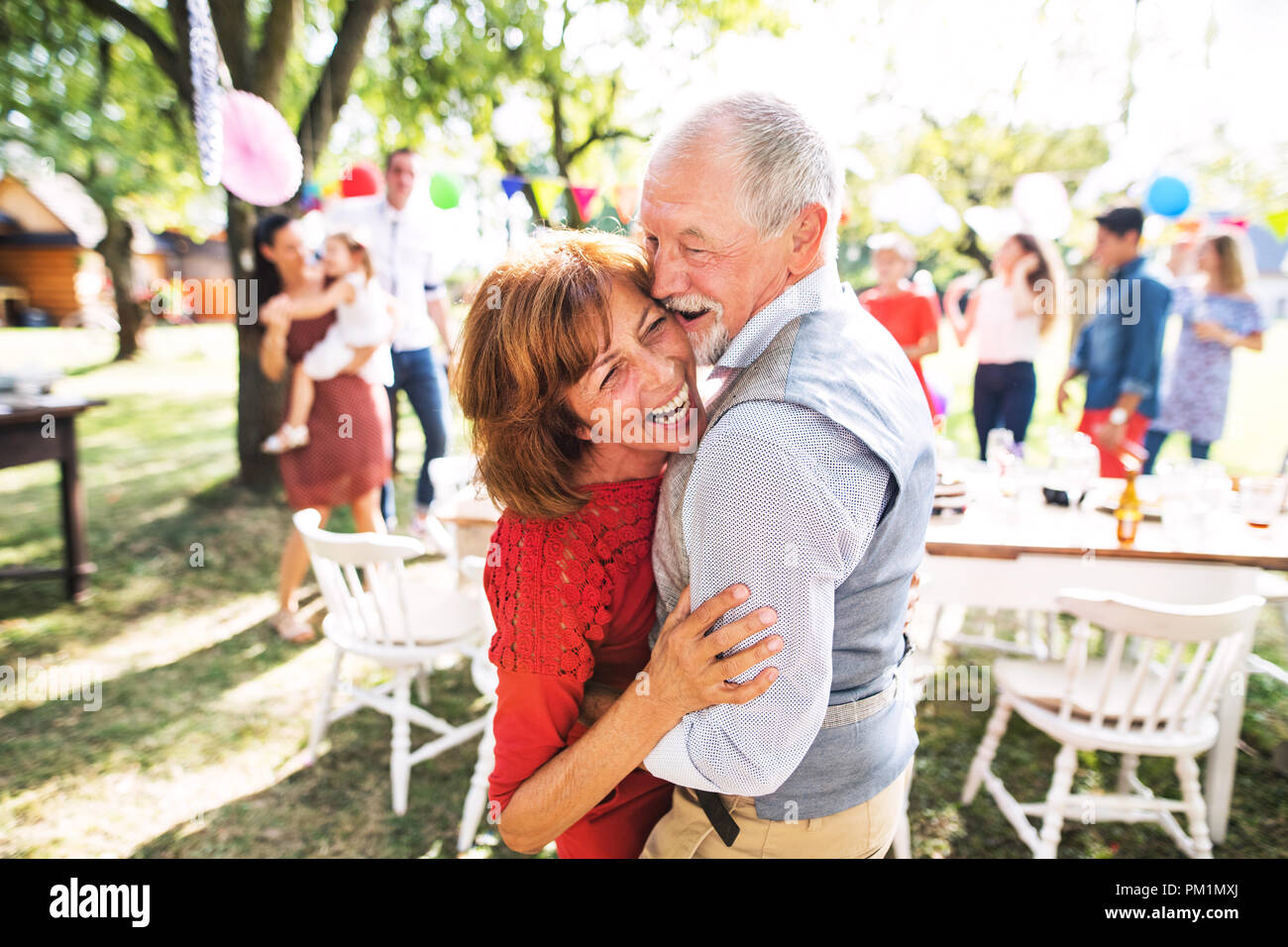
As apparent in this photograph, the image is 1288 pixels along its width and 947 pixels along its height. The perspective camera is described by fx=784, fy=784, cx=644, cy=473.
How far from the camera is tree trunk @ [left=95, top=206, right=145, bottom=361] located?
14508 mm

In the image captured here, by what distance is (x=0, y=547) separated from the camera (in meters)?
5.70

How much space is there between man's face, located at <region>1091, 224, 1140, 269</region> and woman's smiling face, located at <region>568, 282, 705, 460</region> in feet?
13.6

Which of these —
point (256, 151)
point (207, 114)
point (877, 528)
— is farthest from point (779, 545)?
point (207, 114)

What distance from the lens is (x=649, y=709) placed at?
1.09 m

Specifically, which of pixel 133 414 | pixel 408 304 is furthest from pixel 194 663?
pixel 133 414

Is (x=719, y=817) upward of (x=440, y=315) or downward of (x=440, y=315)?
downward

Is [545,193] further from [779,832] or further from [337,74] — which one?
[779,832]

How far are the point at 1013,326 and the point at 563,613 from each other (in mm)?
5042

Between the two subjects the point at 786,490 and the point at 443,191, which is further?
the point at 443,191

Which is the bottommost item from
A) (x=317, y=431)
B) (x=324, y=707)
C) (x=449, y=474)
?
(x=324, y=707)

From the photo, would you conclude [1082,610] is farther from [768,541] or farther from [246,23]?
[246,23]

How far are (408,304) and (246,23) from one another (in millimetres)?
2464

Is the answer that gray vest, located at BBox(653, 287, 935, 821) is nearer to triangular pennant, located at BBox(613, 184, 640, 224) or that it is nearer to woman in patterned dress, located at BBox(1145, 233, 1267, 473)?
woman in patterned dress, located at BBox(1145, 233, 1267, 473)

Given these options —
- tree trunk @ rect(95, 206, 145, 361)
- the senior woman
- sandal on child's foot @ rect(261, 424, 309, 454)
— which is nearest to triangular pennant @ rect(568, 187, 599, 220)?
sandal on child's foot @ rect(261, 424, 309, 454)
